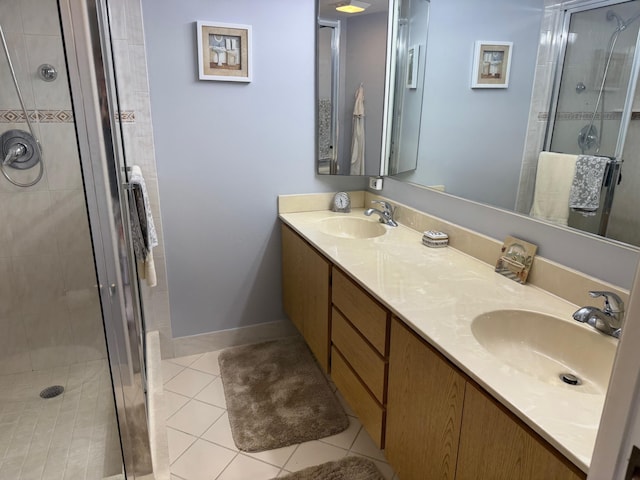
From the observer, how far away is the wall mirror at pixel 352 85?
236cm

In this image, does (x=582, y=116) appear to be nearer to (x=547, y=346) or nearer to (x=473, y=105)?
(x=473, y=105)

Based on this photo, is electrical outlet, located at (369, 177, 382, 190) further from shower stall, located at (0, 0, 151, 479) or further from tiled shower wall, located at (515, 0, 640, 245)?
shower stall, located at (0, 0, 151, 479)

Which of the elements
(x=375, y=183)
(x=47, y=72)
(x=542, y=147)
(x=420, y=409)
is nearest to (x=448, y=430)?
(x=420, y=409)

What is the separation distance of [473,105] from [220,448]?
1.84 metres

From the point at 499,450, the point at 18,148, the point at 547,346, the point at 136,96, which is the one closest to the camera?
the point at 499,450

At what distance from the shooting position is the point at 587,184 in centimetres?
137

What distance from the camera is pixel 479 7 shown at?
5.86 ft

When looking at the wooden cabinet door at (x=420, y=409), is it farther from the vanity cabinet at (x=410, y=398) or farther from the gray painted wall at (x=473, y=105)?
the gray painted wall at (x=473, y=105)

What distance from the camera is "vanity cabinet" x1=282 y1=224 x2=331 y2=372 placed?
6.71ft

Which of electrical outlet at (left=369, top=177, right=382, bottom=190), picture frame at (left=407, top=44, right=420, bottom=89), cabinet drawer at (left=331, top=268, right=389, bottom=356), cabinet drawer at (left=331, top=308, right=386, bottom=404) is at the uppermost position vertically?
picture frame at (left=407, top=44, right=420, bottom=89)

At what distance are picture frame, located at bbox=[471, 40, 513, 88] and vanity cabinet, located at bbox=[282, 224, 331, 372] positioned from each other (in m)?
0.99

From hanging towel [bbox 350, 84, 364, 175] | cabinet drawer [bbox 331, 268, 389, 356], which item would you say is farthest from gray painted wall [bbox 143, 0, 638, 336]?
cabinet drawer [bbox 331, 268, 389, 356]

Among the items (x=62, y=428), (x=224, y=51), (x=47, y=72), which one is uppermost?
(x=224, y=51)

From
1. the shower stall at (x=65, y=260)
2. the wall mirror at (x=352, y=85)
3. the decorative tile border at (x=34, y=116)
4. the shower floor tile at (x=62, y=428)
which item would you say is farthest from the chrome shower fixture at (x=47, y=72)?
the wall mirror at (x=352, y=85)
